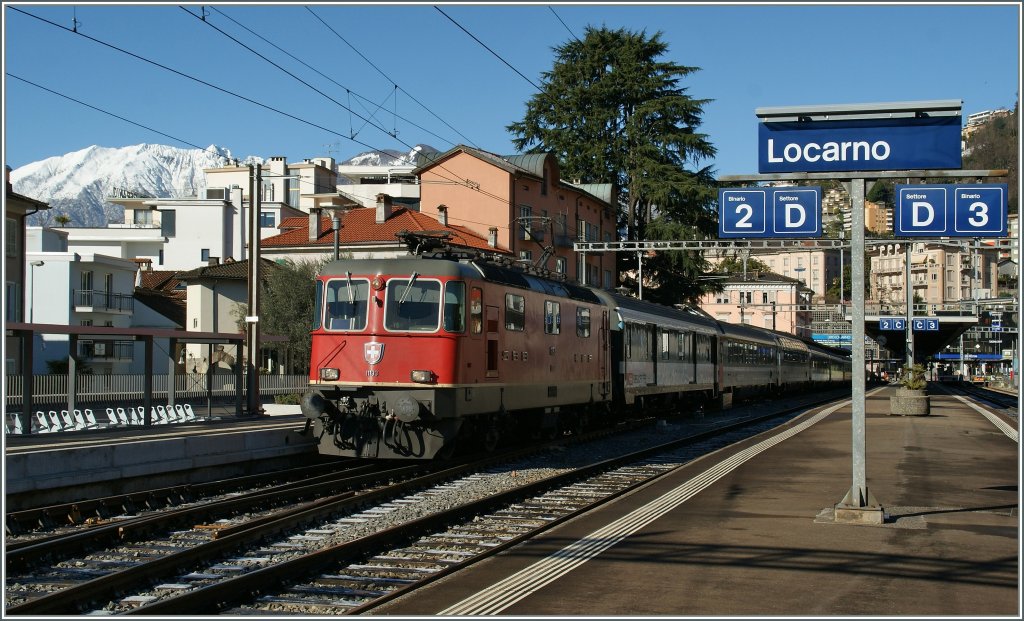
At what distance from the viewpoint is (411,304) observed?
1566 centimetres

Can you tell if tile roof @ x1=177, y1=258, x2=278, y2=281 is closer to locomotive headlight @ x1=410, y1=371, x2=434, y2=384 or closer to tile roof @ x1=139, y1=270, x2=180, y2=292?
tile roof @ x1=139, y1=270, x2=180, y2=292

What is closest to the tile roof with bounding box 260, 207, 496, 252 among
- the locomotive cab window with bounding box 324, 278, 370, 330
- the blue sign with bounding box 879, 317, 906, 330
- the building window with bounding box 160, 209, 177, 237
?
the blue sign with bounding box 879, 317, 906, 330

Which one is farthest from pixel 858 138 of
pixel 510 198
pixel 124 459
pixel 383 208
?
pixel 383 208

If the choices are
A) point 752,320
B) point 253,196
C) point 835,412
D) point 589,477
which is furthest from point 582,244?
point 752,320

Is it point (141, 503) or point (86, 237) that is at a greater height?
point (86, 237)

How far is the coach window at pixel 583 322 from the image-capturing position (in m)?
20.8

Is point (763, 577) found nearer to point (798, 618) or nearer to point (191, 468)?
point (798, 618)

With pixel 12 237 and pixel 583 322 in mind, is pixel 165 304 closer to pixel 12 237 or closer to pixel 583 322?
pixel 12 237

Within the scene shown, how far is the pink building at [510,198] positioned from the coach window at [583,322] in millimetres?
29463

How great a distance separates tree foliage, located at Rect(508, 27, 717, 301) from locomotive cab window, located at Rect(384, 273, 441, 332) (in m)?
34.8

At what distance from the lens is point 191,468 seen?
15.1m

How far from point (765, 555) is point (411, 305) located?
7.95 m

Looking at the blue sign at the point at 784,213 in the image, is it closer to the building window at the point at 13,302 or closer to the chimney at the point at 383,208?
the building window at the point at 13,302

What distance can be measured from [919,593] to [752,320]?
95075 mm
